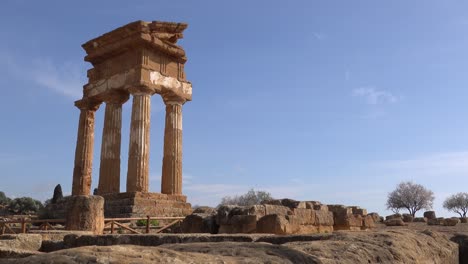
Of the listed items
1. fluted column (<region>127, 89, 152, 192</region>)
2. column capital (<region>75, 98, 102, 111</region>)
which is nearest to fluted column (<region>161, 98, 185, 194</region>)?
fluted column (<region>127, 89, 152, 192</region>)

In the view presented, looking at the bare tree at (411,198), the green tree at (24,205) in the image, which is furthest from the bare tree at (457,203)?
the green tree at (24,205)

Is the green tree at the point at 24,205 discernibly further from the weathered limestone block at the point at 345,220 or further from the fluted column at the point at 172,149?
the weathered limestone block at the point at 345,220

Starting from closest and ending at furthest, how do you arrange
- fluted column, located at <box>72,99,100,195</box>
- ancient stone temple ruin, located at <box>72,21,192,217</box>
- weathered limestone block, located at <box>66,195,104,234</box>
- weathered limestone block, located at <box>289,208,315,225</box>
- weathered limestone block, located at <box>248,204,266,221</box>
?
1. weathered limestone block, located at <box>66,195,104,234</box>
2. weathered limestone block, located at <box>248,204,266,221</box>
3. weathered limestone block, located at <box>289,208,315,225</box>
4. ancient stone temple ruin, located at <box>72,21,192,217</box>
5. fluted column, located at <box>72,99,100,195</box>

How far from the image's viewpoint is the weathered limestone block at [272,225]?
9617 mm

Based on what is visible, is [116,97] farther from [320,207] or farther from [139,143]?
[320,207]

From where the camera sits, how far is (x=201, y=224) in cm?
1070

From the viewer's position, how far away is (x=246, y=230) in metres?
10.0

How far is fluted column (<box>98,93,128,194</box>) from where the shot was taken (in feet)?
66.0

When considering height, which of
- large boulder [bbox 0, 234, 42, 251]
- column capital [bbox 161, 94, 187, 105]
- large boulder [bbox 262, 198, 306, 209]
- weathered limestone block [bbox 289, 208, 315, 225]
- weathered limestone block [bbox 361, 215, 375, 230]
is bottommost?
large boulder [bbox 0, 234, 42, 251]

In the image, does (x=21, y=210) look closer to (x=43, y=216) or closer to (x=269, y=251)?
(x=43, y=216)

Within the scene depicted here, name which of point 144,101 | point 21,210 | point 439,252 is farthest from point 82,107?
point 21,210

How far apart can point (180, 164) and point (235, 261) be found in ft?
59.4

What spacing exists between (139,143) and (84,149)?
4.19 m

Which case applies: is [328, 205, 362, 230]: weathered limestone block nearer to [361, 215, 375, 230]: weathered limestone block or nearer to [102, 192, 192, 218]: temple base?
[361, 215, 375, 230]: weathered limestone block
